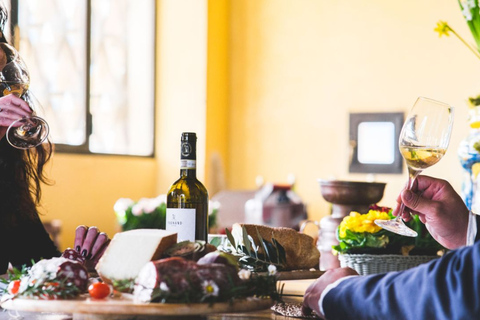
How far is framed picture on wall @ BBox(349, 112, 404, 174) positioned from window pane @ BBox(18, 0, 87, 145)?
225 cm

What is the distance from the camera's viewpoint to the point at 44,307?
0.99 m

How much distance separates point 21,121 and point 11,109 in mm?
41

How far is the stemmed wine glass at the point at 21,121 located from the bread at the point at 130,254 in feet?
1.56

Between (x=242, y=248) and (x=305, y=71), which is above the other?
(x=305, y=71)

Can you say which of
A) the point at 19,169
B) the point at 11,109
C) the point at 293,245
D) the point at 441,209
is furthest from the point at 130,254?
the point at 19,169

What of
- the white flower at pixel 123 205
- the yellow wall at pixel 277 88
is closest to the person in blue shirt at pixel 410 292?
the white flower at pixel 123 205

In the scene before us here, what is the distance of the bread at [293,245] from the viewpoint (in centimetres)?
162

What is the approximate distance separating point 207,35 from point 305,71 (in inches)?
37.2

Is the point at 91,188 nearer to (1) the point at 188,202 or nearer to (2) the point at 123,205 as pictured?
(2) the point at 123,205

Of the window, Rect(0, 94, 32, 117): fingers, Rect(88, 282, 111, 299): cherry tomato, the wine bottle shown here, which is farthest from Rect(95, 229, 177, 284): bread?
the window

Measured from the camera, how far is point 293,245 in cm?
165

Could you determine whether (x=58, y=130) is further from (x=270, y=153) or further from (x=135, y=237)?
(x=135, y=237)

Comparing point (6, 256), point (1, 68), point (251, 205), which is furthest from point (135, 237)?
point (251, 205)

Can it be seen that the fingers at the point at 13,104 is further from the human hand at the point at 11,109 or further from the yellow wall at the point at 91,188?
the yellow wall at the point at 91,188
